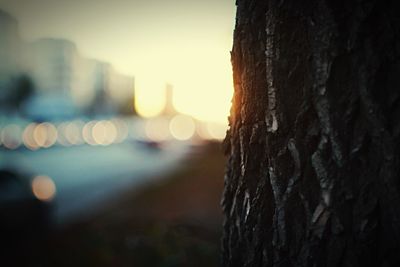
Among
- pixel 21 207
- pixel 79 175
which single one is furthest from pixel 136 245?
pixel 79 175

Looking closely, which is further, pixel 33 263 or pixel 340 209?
pixel 33 263

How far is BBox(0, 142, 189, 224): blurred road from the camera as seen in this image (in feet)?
33.0

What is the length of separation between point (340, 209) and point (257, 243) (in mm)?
449

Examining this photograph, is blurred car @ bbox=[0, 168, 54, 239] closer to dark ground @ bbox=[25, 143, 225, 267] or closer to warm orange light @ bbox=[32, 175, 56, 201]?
warm orange light @ bbox=[32, 175, 56, 201]

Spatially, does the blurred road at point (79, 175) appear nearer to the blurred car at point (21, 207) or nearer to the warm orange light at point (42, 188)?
the warm orange light at point (42, 188)

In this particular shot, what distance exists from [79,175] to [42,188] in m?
7.82

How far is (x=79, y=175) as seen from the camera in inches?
610

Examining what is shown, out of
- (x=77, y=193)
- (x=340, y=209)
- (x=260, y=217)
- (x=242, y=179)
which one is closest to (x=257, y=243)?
(x=260, y=217)

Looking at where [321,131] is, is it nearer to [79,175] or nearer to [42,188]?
[42,188]

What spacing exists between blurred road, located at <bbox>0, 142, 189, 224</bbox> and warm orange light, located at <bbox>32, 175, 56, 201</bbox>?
25 centimetres

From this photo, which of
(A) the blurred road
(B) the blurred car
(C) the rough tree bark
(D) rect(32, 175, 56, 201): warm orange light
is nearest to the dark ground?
(B) the blurred car

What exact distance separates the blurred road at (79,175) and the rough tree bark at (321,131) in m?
7.10

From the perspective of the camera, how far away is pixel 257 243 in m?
1.84

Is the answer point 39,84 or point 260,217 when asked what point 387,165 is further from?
point 39,84
